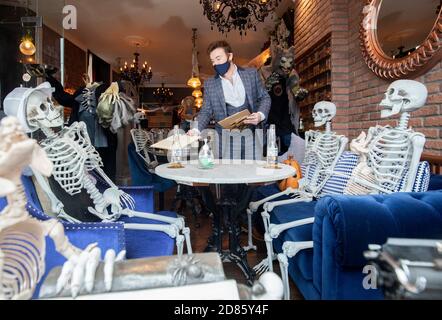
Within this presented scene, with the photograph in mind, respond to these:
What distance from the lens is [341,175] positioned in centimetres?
220

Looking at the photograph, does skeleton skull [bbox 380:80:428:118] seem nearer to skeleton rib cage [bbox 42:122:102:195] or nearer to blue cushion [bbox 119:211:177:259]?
blue cushion [bbox 119:211:177:259]

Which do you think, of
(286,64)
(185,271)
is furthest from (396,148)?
(286,64)

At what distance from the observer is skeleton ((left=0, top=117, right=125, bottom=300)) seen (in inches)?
23.8

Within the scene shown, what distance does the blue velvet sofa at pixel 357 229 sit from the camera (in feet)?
3.78

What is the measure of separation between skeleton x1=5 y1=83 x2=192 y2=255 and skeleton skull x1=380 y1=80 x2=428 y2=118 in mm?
1330

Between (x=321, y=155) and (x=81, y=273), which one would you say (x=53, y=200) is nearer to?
(x=81, y=273)

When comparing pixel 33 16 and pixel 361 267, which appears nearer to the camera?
pixel 361 267

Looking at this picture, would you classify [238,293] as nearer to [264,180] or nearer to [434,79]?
[264,180]

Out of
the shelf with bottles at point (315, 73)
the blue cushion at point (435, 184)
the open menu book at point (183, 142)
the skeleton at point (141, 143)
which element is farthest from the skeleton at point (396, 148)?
the skeleton at point (141, 143)

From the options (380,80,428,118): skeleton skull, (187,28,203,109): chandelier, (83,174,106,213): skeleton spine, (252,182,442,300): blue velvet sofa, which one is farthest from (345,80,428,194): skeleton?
(187,28,203,109): chandelier

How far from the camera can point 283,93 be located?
3.54 metres

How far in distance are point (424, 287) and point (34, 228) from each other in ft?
2.77

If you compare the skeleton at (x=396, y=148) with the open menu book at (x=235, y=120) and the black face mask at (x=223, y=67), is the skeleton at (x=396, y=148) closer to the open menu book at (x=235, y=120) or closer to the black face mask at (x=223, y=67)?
the open menu book at (x=235, y=120)
